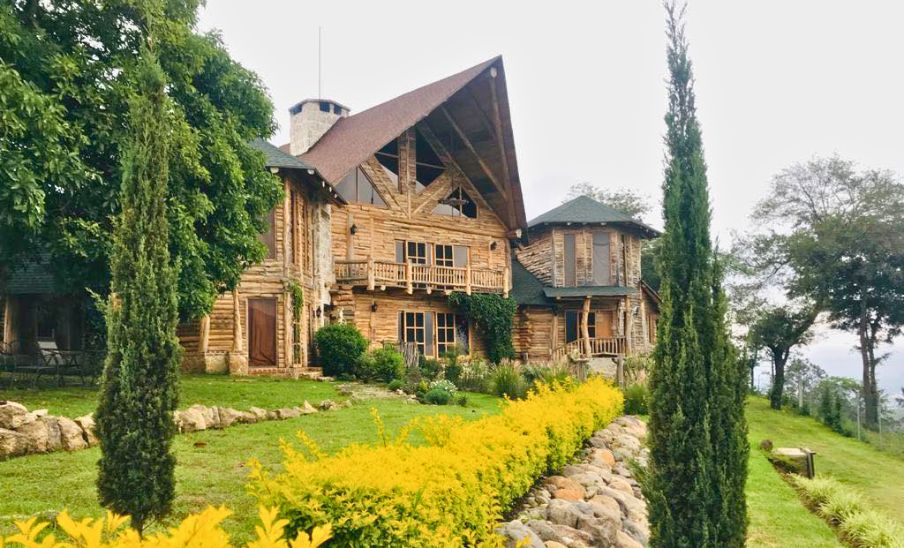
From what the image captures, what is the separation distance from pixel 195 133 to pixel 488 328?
56.4ft

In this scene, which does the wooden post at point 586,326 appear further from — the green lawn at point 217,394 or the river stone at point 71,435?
the river stone at point 71,435

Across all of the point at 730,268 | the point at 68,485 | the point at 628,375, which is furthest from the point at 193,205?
the point at 730,268

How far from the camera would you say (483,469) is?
6.59 metres

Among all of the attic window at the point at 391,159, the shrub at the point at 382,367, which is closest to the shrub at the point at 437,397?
the shrub at the point at 382,367

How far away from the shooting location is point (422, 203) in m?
28.3

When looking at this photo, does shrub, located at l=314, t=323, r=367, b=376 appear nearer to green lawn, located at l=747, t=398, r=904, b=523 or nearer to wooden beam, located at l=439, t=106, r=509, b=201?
wooden beam, located at l=439, t=106, r=509, b=201

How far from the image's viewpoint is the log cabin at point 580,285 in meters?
30.8

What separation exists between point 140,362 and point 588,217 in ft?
88.0

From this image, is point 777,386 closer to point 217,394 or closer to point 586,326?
point 586,326

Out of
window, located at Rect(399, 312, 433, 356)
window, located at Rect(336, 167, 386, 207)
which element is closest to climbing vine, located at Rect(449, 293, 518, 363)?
window, located at Rect(399, 312, 433, 356)

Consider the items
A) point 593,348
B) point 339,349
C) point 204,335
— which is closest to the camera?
point 204,335

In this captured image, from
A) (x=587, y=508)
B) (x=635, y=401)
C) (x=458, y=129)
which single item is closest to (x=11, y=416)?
(x=587, y=508)

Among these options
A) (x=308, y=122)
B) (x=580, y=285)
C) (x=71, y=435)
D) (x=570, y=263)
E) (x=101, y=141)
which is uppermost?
(x=308, y=122)

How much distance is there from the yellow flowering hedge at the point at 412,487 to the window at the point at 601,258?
2346 cm
